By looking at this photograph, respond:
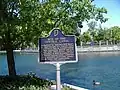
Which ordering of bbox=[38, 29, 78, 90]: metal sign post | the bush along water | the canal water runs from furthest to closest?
the canal water < the bush along water < bbox=[38, 29, 78, 90]: metal sign post

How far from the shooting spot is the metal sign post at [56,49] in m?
9.80

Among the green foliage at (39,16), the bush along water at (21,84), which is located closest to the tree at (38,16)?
the green foliage at (39,16)

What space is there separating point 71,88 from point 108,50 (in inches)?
3792

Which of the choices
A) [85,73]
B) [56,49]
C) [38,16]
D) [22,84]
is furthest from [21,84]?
[85,73]

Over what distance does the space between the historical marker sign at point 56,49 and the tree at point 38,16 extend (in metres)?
4.15

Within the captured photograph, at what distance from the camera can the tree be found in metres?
13.9

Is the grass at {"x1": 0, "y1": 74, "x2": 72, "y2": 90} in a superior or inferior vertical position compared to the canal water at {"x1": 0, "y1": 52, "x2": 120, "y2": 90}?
superior

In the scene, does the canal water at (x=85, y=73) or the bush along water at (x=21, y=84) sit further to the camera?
the canal water at (x=85, y=73)

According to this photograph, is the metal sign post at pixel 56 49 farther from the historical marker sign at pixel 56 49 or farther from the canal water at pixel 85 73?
the canal water at pixel 85 73

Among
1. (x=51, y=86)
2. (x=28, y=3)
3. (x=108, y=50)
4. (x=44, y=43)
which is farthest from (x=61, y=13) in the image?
(x=108, y=50)

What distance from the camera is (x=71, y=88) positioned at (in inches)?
559

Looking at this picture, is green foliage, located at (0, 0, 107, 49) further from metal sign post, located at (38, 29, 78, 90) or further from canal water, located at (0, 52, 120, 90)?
canal water, located at (0, 52, 120, 90)

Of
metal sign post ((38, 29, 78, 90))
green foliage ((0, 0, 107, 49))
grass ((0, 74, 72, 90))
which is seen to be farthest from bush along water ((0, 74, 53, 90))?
metal sign post ((38, 29, 78, 90))

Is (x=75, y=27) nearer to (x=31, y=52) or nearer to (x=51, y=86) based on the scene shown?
(x=51, y=86)
